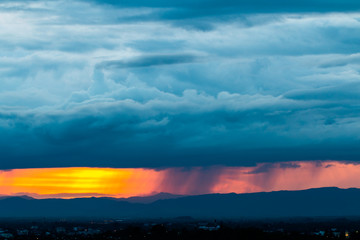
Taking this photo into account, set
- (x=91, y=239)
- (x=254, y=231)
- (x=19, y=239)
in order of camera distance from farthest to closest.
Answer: (x=19, y=239) < (x=91, y=239) < (x=254, y=231)

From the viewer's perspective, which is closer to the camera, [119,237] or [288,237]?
→ [288,237]

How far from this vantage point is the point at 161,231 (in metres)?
191

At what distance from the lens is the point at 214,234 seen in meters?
176

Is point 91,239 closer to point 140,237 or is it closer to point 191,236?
point 140,237

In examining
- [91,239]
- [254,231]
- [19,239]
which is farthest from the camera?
[19,239]

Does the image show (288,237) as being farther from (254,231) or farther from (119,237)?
(119,237)

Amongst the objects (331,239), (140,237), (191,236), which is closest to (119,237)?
(140,237)

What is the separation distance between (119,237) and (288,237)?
1743 inches

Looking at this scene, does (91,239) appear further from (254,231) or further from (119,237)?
(254,231)

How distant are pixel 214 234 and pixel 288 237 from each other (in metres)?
17.7

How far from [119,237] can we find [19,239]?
28972 millimetres

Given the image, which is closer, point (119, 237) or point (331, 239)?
point (331, 239)

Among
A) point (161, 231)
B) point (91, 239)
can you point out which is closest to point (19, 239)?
point (91, 239)

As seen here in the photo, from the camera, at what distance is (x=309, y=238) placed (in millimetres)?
170750
